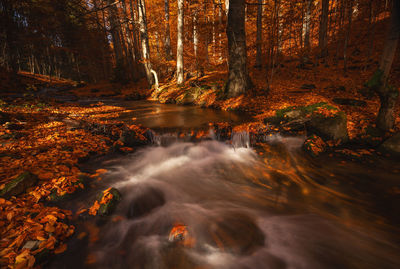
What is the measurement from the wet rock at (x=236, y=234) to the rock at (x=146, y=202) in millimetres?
1263

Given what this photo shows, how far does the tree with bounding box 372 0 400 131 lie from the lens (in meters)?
3.89

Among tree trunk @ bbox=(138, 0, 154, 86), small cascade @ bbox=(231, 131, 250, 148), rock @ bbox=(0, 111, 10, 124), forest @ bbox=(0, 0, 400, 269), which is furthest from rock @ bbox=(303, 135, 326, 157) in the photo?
tree trunk @ bbox=(138, 0, 154, 86)

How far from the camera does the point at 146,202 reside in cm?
345

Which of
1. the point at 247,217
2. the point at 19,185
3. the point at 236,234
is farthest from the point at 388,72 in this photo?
the point at 19,185

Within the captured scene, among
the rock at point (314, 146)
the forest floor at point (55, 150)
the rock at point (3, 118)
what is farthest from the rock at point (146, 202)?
the rock at point (3, 118)

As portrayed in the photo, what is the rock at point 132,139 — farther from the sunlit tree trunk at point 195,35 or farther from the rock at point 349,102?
the sunlit tree trunk at point 195,35

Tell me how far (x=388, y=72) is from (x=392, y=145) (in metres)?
1.85

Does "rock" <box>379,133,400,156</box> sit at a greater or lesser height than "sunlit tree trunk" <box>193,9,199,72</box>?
lesser

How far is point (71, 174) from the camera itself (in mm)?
3609

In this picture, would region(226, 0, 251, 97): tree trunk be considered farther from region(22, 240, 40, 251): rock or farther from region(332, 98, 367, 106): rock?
region(22, 240, 40, 251): rock

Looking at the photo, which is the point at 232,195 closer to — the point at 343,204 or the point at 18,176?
the point at 343,204

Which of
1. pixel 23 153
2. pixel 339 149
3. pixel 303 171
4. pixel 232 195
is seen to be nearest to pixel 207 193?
pixel 232 195

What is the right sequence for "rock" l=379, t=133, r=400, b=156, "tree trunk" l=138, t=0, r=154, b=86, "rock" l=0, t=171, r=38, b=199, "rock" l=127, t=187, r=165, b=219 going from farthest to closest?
"tree trunk" l=138, t=0, r=154, b=86 < "rock" l=379, t=133, r=400, b=156 < "rock" l=127, t=187, r=165, b=219 < "rock" l=0, t=171, r=38, b=199

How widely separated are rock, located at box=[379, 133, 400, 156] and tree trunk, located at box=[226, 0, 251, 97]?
20.1 feet
